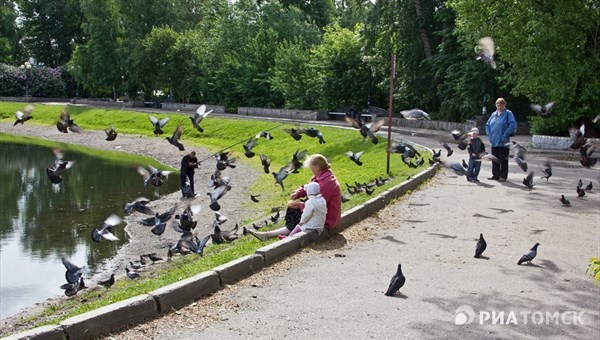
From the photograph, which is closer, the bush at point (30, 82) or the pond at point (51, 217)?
the pond at point (51, 217)

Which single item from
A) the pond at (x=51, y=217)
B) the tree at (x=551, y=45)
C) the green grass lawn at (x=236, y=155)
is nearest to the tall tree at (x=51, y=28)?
the green grass lawn at (x=236, y=155)

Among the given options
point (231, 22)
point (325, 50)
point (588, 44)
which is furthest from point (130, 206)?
point (231, 22)

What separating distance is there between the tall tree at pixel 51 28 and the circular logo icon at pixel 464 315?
7653 centimetres

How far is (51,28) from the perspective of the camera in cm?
7850

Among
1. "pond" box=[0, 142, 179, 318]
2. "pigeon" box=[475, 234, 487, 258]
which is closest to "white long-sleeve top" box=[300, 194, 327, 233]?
"pigeon" box=[475, 234, 487, 258]

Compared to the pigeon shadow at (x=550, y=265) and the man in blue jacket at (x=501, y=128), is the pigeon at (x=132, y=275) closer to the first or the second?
the pigeon shadow at (x=550, y=265)

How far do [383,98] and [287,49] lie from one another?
7.25 meters

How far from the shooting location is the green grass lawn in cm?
880

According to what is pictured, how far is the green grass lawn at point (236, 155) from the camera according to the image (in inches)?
346

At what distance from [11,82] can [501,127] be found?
64.6m

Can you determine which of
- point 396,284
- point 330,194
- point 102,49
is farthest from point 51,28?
point 396,284

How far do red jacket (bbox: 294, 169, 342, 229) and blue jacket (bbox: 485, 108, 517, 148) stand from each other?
7.08 m

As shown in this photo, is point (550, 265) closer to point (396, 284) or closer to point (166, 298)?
point (396, 284)

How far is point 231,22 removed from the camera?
52.2 meters
